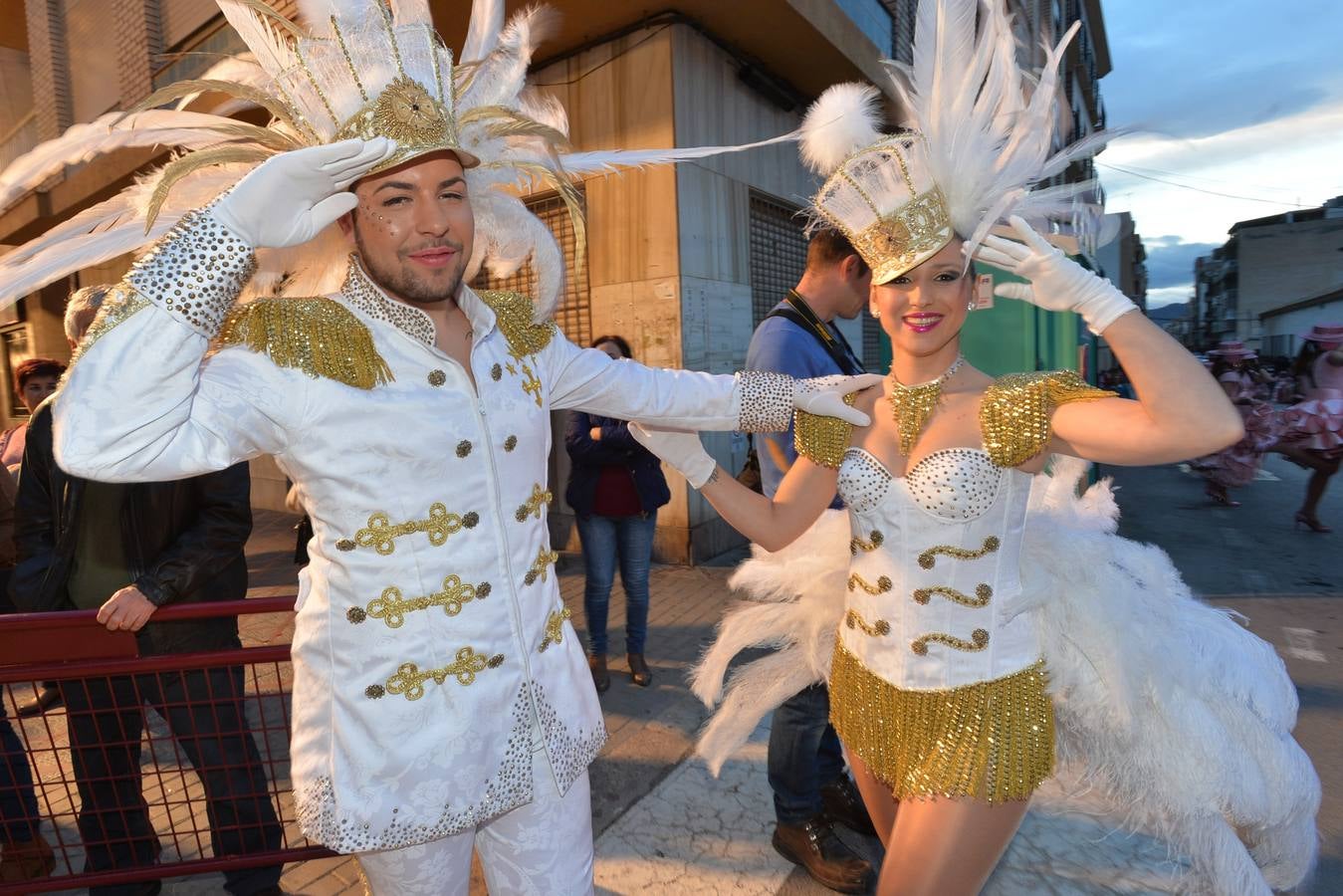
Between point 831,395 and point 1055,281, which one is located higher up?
point 1055,281

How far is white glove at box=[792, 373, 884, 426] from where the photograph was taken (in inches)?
80.7

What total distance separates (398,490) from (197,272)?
1.80 feet

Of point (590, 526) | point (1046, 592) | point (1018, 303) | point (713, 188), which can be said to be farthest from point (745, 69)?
point (1046, 592)

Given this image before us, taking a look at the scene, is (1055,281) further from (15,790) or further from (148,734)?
(15,790)

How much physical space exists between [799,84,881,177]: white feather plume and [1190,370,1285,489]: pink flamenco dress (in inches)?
334

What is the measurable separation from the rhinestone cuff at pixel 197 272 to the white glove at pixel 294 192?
3 centimetres

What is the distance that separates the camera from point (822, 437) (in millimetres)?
2143

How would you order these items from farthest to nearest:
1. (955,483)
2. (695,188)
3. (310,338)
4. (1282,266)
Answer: (1282,266), (695,188), (955,483), (310,338)

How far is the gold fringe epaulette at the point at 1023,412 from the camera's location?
71.3 inches

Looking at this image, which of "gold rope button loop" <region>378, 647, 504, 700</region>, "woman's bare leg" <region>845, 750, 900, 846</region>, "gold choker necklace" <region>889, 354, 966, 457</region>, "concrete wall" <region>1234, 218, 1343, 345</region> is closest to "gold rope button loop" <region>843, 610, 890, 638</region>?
"woman's bare leg" <region>845, 750, 900, 846</region>

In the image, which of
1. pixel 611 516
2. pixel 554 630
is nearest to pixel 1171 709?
pixel 554 630

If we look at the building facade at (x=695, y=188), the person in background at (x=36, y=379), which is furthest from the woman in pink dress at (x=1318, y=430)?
the person in background at (x=36, y=379)

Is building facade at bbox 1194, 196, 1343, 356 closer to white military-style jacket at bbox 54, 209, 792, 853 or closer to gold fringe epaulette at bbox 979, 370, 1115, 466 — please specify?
gold fringe epaulette at bbox 979, 370, 1115, 466

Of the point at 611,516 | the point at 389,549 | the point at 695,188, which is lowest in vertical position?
the point at 611,516
